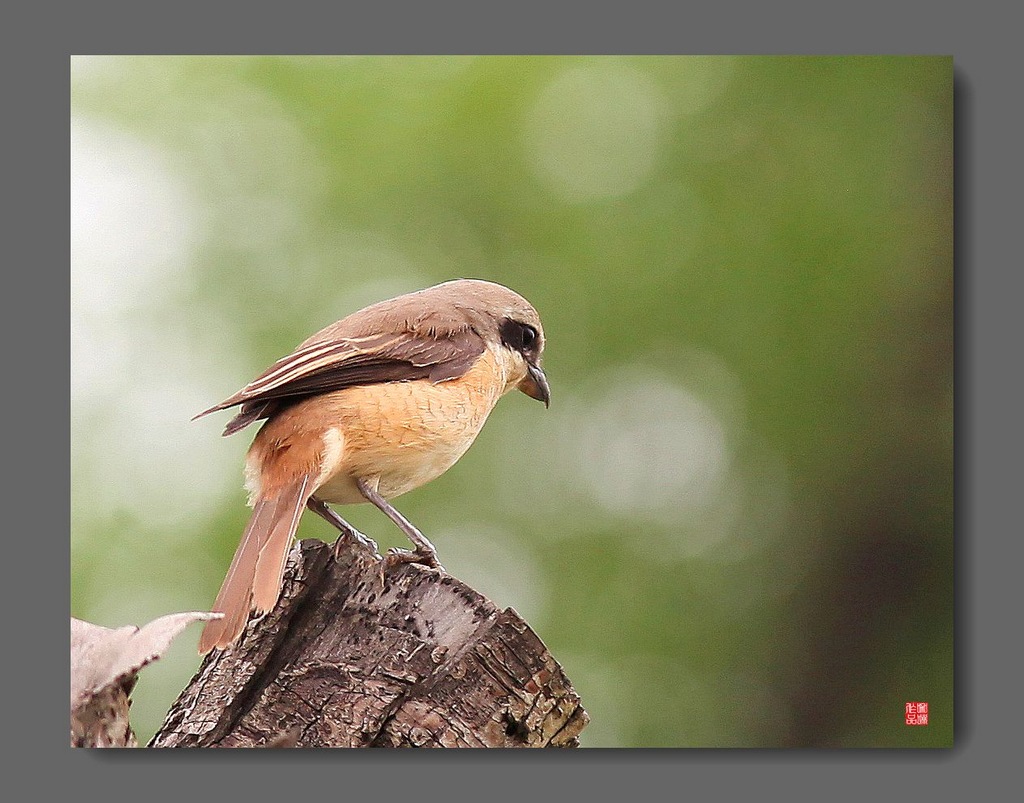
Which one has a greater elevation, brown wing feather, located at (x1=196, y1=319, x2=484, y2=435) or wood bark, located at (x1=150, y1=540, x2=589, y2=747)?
brown wing feather, located at (x1=196, y1=319, x2=484, y2=435)

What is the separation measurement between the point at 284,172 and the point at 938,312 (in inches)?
91.2

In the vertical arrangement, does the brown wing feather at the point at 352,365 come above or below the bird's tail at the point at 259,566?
above

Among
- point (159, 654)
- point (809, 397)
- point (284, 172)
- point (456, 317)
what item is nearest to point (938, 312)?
point (809, 397)

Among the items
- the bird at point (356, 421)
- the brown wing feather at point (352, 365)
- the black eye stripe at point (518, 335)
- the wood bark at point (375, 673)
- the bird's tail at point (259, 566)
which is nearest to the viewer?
the wood bark at point (375, 673)

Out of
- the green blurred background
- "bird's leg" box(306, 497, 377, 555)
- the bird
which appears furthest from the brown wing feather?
the green blurred background

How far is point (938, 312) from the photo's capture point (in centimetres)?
438

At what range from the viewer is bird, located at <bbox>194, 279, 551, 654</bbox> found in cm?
359

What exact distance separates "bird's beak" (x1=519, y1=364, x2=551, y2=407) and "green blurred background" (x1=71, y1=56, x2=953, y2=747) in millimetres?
551

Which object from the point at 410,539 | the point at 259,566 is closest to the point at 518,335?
the point at 410,539

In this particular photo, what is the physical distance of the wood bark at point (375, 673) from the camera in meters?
3.32

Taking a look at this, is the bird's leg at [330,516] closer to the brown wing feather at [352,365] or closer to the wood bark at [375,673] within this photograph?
the wood bark at [375,673]

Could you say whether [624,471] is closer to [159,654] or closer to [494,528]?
[494,528]

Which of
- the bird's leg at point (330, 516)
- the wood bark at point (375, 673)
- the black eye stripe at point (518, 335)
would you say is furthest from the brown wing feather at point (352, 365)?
the wood bark at point (375, 673)

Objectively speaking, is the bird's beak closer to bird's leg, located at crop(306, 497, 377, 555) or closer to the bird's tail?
bird's leg, located at crop(306, 497, 377, 555)
